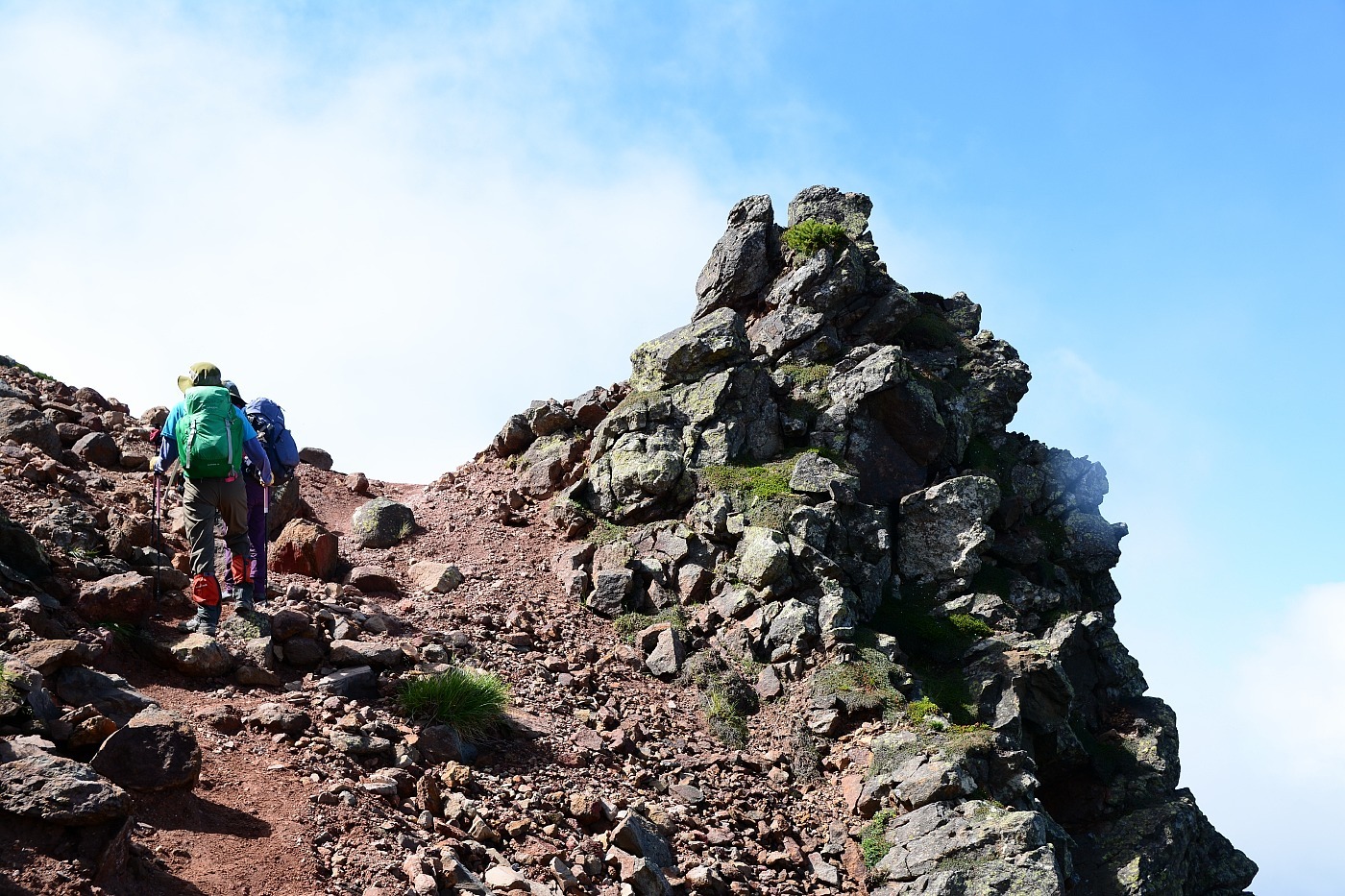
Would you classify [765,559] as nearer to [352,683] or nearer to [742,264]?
[352,683]

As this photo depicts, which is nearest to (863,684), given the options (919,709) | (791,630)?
(919,709)

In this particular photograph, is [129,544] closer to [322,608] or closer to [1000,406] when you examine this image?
[322,608]

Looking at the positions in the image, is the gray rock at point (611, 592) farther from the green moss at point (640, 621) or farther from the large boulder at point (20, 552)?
the large boulder at point (20, 552)

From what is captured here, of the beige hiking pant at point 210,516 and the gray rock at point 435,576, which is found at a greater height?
the gray rock at point 435,576

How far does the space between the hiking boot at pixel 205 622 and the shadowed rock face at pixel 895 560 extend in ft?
21.1

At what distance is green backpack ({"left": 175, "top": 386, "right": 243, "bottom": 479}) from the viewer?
10711mm

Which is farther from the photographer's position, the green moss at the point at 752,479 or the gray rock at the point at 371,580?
the green moss at the point at 752,479

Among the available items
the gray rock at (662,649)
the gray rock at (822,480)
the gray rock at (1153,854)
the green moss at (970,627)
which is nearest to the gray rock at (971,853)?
the gray rock at (1153,854)

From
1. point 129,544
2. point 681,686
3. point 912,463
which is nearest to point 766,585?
point 681,686

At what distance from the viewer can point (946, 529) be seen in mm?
18266

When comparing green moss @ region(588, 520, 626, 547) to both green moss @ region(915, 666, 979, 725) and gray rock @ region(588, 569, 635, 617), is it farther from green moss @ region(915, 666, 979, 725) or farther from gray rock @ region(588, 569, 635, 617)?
green moss @ region(915, 666, 979, 725)

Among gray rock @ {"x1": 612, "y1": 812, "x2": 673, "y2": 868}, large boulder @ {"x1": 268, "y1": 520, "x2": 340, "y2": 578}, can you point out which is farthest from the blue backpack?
gray rock @ {"x1": 612, "y1": 812, "x2": 673, "y2": 868}

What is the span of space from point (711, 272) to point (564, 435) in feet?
19.2

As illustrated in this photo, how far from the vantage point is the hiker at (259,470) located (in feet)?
39.9
